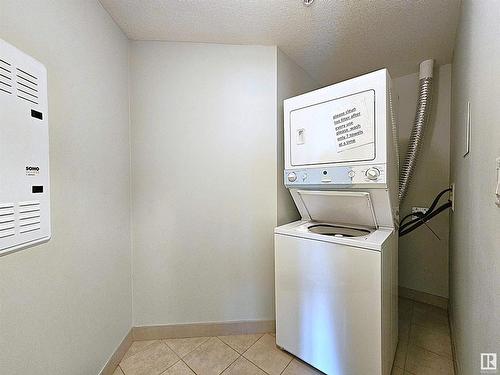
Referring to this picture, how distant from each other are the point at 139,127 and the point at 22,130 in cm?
90

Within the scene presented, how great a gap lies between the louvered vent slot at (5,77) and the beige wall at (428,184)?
2966 mm

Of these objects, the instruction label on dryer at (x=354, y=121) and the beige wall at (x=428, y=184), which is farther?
the beige wall at (x=428, y=184)

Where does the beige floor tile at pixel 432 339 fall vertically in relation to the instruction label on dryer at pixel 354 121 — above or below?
below

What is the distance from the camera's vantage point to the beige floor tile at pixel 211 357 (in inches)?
61.4

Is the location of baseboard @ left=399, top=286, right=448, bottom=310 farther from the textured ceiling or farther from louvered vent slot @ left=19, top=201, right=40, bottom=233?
louvered vent slot @ left=19, top=201, right=40, bottom=233

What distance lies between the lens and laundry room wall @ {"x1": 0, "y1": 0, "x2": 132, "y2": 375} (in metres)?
0.95

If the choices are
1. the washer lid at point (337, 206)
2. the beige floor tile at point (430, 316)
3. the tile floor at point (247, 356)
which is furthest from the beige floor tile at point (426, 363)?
the washer lid at point (337, 206)

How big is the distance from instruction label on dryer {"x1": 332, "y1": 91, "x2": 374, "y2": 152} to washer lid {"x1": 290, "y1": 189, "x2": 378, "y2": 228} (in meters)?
0.33

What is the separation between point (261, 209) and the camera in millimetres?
1903

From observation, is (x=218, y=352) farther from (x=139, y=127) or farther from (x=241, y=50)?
(x=241, y=50)

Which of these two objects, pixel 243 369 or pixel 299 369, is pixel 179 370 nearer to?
pixel 243 369

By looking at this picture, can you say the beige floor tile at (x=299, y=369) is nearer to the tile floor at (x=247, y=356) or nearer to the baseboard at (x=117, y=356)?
the tile floor at (x=247, y=356)
